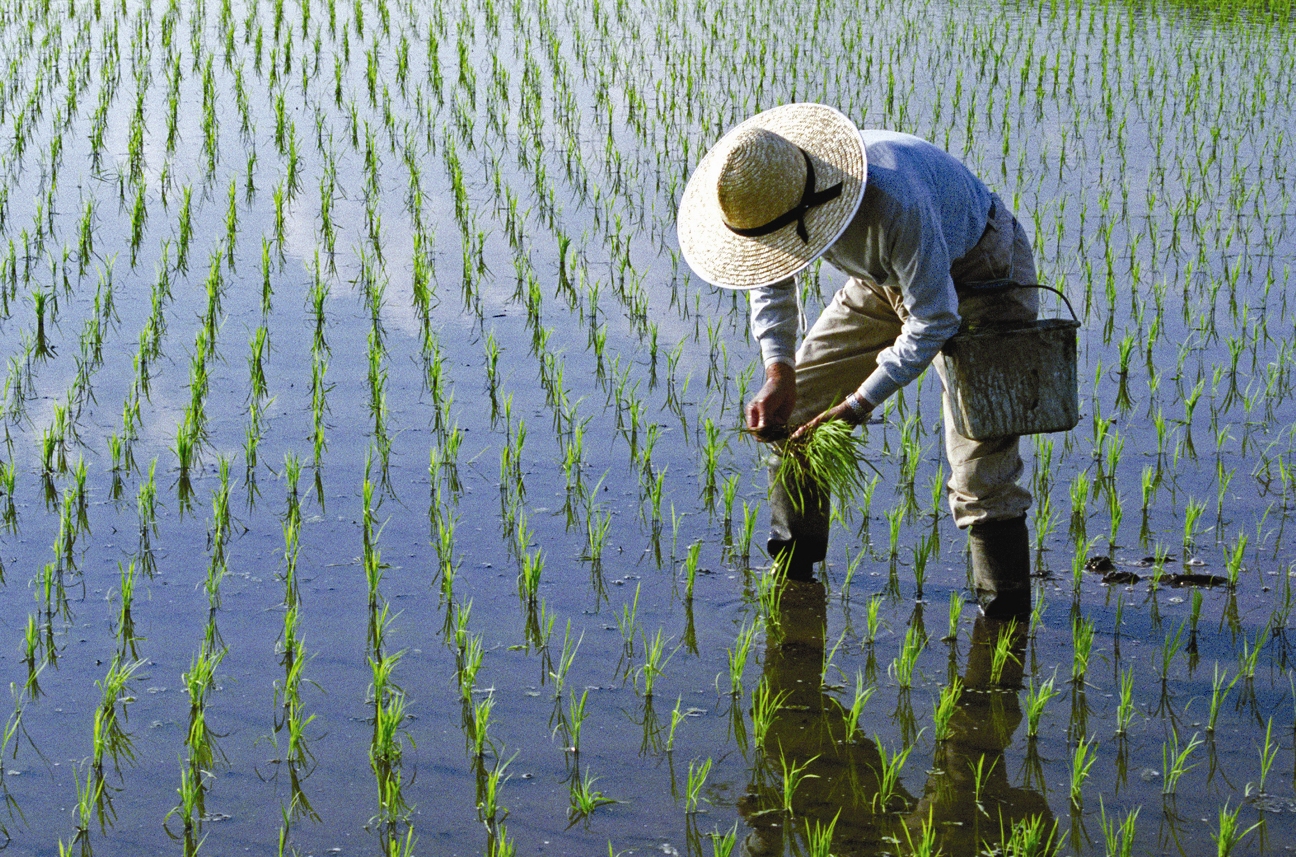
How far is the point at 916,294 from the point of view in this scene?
8.68 ft

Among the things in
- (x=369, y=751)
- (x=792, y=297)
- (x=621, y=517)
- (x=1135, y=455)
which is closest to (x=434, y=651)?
(x=369, y=751)

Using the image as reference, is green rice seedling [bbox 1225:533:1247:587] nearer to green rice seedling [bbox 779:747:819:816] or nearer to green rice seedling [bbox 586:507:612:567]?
green rice seedling [bbox 779:747:819:816]

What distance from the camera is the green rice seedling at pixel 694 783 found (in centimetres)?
245

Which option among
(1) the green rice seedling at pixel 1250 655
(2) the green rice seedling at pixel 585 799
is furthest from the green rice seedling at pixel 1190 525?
(2) the green rice seedling at pixel 585 799

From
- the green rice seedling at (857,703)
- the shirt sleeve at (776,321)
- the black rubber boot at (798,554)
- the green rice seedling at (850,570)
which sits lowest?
the green rice seedling at (857,703)

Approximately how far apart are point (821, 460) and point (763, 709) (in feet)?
1.90

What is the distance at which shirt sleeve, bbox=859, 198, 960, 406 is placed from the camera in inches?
101

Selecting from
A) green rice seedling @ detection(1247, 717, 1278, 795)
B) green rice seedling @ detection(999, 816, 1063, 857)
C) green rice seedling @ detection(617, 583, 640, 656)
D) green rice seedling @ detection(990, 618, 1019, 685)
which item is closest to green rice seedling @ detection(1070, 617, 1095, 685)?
green rice seedling @ detection(990, 618, 1019, 685)

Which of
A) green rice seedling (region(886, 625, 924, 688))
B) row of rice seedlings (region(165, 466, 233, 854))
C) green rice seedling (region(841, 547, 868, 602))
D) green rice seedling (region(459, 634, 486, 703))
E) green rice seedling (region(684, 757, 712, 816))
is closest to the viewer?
row of rice seedlings (region(165, 466, 233, 854))

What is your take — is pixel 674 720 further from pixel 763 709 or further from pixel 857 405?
pixel 857 405

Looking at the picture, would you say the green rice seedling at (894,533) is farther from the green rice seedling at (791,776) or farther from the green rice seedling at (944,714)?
the green rice seedling at (791,776)

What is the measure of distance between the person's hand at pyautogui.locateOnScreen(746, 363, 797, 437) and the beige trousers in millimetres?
138

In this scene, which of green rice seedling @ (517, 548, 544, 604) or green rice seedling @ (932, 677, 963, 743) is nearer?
green rice seedling @ (932, 677, 963, 743)

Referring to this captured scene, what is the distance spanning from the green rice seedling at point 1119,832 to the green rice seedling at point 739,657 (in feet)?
2.37
